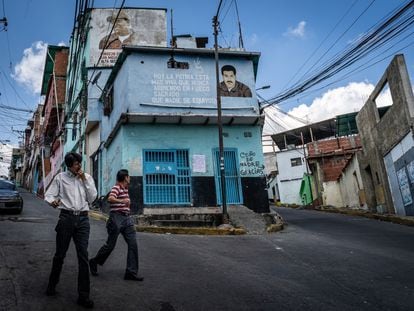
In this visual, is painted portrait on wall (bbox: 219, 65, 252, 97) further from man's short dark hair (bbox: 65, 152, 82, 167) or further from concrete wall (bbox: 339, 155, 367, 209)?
man's short dark hair (bbox: 65, 152, 82, 167)

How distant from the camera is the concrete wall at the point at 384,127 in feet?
46.7

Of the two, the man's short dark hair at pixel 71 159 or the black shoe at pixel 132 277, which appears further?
the black shoe at pixel 132 277

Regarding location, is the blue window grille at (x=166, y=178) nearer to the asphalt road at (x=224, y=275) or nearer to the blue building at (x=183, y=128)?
the blue building at (x=183, y=128)

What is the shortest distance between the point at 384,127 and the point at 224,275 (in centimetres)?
1341

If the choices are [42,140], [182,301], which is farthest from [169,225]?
[42,140]

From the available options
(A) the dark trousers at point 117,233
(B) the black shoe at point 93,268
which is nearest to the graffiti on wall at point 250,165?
(A) the dark trousers at point 117,233

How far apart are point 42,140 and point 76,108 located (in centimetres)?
1713

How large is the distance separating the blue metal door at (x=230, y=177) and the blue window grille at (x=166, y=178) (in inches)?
46.2

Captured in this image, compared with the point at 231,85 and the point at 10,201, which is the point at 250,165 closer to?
the point at 231,85

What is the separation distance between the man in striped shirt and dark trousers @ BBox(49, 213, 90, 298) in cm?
106

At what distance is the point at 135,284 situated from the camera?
17.7 feet

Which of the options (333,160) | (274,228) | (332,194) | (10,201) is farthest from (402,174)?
(333,160)

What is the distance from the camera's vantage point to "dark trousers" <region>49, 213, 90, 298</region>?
4512mm

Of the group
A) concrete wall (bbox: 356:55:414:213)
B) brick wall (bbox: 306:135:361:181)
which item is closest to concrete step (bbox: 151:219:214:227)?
concrete wall (bbox: 356:55:414:213)
